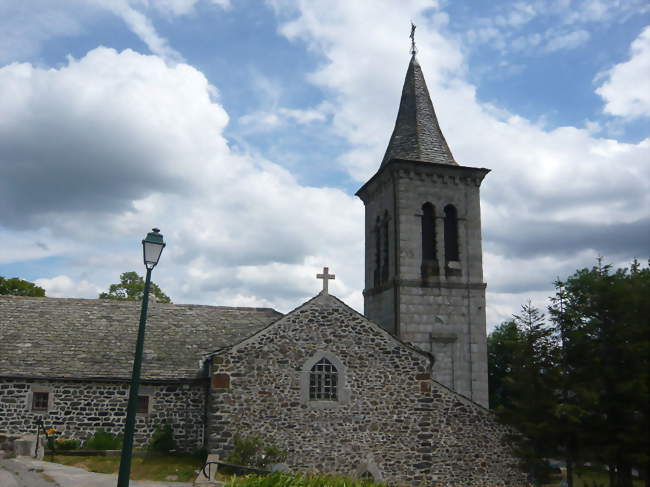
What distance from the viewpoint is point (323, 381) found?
55.7ft

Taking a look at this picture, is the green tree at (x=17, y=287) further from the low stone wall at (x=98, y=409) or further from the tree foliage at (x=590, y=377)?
the tree foliage at (x=590, y=377)

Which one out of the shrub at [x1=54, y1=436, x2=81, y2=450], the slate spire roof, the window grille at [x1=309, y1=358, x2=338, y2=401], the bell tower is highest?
the slate spire roof

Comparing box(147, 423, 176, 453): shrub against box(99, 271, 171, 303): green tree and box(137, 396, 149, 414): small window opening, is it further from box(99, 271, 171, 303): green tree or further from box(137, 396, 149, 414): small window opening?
box(99, 271, 171, 303): green tree

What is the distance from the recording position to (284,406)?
653 inches

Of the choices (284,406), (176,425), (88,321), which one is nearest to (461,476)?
(284,406)

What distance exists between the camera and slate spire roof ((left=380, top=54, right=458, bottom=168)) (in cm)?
2556

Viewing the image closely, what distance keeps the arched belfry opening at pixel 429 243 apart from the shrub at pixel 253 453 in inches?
413

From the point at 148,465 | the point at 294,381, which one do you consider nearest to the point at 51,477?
the point at 148,465

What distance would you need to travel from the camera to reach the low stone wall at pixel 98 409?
1789cm

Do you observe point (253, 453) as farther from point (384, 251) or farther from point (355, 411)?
point (384, 251)

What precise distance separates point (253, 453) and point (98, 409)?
240 inches

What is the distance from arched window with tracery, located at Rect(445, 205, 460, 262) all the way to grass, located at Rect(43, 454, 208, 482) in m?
13.6

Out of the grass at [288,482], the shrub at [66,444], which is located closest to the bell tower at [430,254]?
the grass at [288,482]

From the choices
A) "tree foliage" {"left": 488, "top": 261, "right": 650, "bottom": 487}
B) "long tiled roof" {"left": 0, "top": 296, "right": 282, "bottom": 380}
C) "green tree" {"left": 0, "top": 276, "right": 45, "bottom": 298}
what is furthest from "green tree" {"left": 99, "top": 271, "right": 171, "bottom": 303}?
"tree foliage" {"left": 488, "top": 261, "right": 650, "bottom": 487}
